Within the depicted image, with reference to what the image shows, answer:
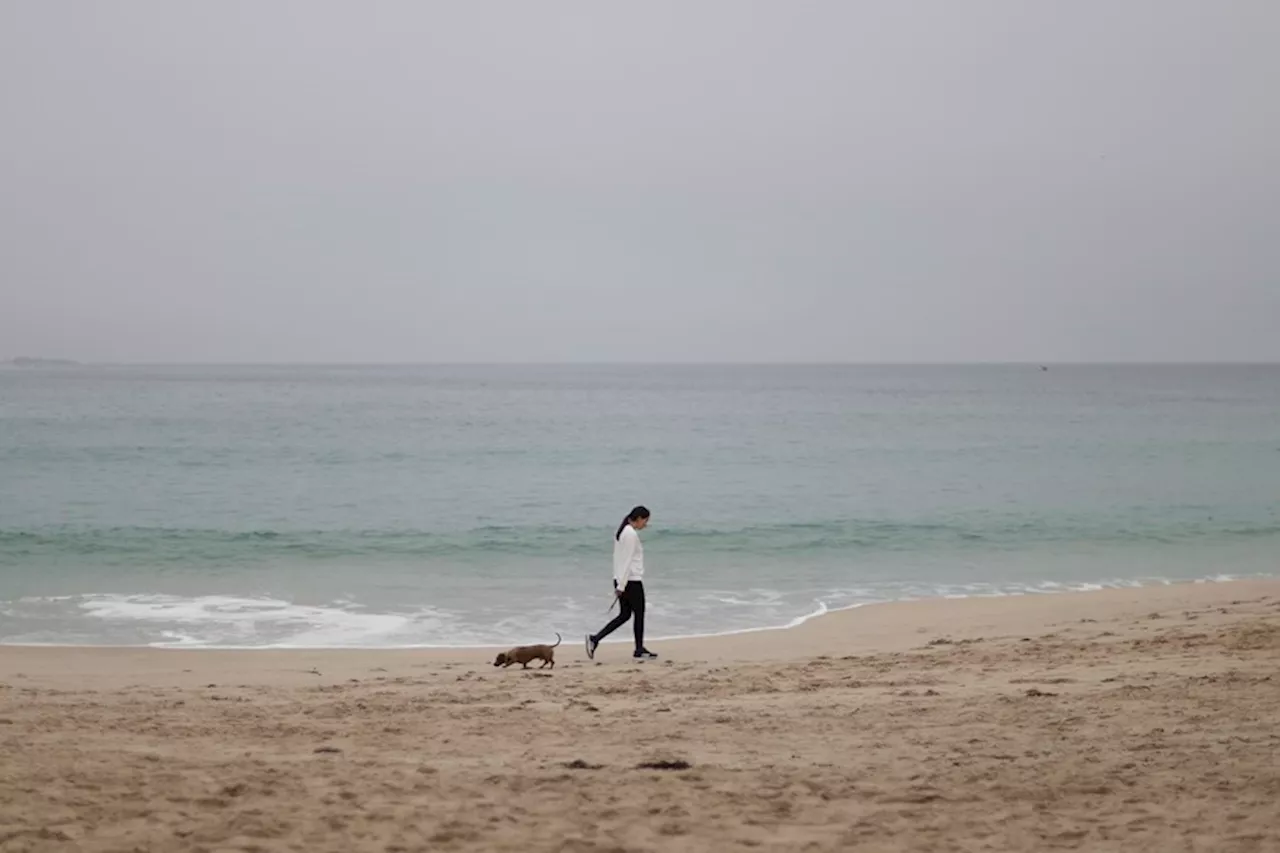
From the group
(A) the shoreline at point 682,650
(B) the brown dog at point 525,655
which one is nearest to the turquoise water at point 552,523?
(A) the shoreline at point 682,650

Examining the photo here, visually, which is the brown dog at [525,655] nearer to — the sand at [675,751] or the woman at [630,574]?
the sand at [675,751]

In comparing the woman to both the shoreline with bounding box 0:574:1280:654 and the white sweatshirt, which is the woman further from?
the shoreline with bounding box 0:574:1280:654

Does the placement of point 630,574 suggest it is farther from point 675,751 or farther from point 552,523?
point 552,523

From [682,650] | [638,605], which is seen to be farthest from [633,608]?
[682,650]

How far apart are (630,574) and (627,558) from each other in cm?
22

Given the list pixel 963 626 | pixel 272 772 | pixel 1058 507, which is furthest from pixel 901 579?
pixel 272 772

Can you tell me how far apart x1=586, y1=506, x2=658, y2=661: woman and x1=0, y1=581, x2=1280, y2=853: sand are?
1.03ft

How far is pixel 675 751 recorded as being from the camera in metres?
7.25

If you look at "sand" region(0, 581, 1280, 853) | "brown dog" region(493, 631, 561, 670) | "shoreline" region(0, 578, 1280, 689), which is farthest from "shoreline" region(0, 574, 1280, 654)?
"brown dog" region(493, 631, 561, 670)

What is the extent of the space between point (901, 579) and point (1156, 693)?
438 inches

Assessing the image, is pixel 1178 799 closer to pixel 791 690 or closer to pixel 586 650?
pixel 791 690

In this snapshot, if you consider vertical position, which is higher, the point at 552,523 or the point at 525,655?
the point at 525,655

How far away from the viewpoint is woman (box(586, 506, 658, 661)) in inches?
439

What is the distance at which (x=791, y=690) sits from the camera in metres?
9.55
